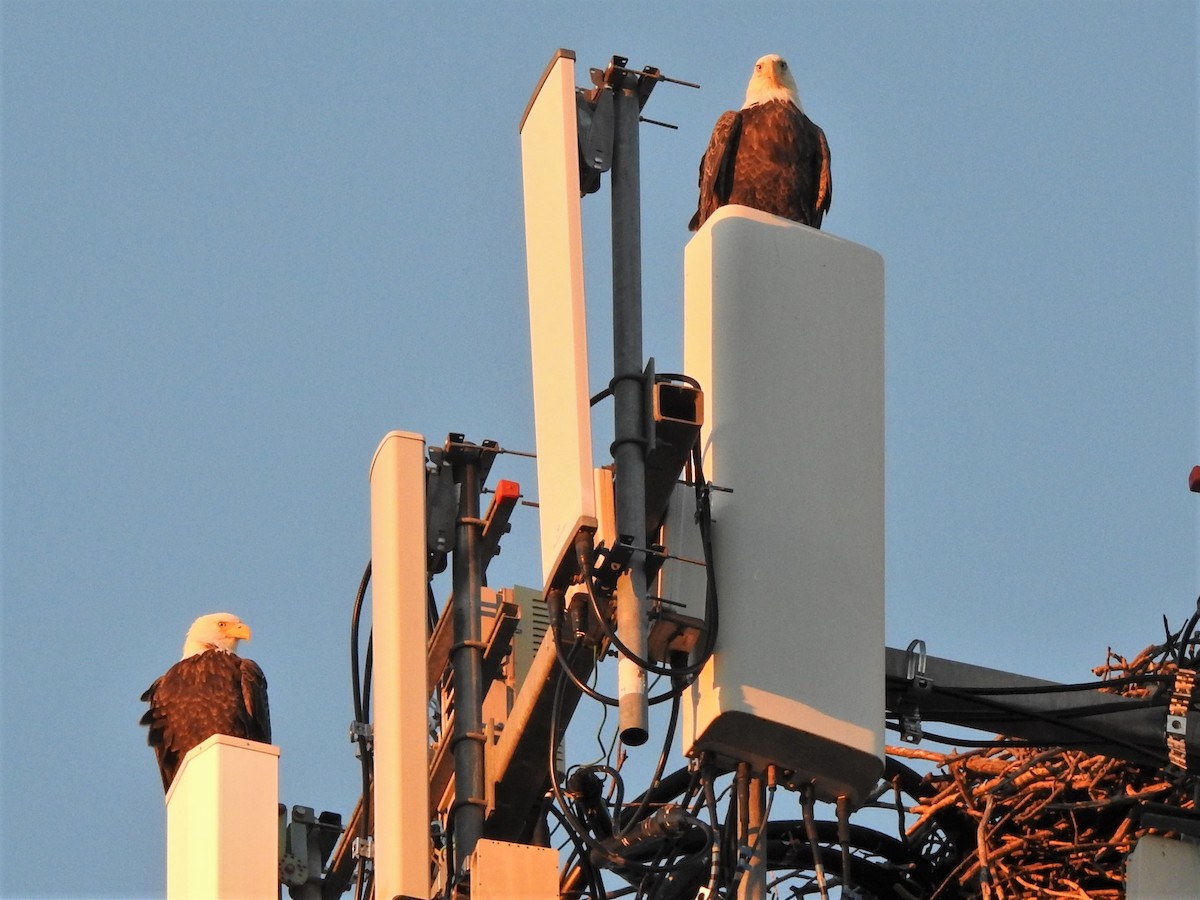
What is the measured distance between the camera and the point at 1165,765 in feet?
21.7

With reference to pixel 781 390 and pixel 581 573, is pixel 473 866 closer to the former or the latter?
pixel 581 573

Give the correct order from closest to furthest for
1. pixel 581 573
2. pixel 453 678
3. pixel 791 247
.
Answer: pixel 581 573, pixel 791 247, pixel 453 678

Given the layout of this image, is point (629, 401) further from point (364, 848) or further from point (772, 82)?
point (772, 82)

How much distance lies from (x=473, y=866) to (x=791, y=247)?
1771mm

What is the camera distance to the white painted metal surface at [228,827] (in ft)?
22.0

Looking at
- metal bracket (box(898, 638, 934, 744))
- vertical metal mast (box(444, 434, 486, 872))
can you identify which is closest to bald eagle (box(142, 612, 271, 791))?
vertical metal mast (box(444, 434, 486, 872))

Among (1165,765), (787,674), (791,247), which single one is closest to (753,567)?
(787,674)

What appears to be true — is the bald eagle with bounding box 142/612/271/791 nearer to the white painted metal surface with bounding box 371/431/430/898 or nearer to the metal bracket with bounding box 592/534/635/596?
the white painted metal surface with bounding box 371/431/430/898

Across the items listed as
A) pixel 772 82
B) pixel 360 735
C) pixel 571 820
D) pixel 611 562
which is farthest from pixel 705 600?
pixel 772 82

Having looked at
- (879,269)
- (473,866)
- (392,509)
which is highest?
(879,269)

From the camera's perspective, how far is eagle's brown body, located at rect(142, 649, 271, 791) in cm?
1145

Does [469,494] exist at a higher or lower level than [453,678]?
higher

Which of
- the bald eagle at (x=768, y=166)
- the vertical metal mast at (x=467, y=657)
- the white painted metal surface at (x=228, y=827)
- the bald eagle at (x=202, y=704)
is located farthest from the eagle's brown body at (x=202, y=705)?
the vertical metal mast at (x=467, y=657)

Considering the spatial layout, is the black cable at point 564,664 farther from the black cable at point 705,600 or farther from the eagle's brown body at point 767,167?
the eagle's brown body at point 767,167
